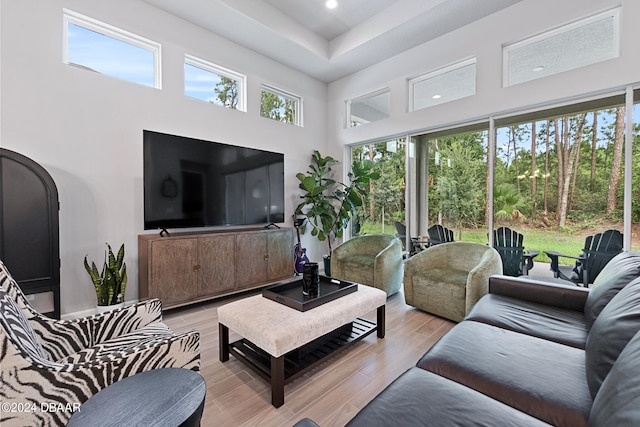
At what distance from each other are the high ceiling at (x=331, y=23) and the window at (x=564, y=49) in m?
0.56

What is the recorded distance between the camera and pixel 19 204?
2.26 meters

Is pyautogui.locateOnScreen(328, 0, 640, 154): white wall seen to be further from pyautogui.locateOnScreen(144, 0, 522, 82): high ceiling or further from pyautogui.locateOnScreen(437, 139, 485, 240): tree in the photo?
pyautogui.locateOnScreen(437, 139, 485, 240): tree

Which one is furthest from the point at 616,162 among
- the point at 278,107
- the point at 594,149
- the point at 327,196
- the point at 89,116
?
the point at 89,116

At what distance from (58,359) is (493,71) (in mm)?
4713

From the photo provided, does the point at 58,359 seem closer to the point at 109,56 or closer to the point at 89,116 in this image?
the point at 89,116

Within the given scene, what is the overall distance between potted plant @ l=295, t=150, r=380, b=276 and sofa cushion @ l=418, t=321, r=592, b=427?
3.14 meters

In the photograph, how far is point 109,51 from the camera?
3.04 m

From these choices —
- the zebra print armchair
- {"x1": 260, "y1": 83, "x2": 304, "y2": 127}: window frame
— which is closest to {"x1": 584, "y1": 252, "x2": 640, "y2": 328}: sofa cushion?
the zebra print armchair

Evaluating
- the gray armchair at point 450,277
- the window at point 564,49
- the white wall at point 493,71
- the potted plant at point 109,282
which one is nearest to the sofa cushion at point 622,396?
the gray armchair at point 450,277

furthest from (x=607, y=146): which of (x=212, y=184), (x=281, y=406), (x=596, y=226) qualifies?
(x=212, y=184)

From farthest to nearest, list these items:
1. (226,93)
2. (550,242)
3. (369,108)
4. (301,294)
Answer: (369,108) → (226,93) → (550,242) → (301,294)

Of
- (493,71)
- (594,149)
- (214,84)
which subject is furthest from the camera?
(214,84)

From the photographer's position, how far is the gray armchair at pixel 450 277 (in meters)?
2.63

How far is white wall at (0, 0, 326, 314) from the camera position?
2535 mm
